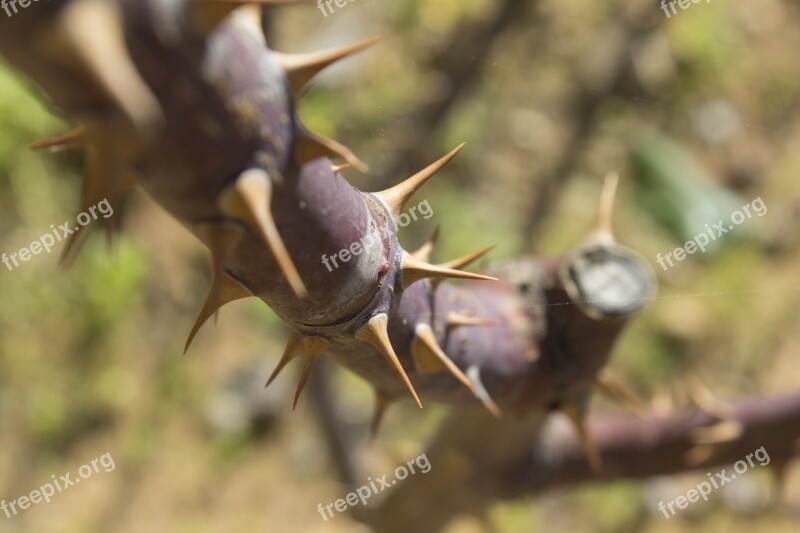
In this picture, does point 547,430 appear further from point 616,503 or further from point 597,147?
point 597,147

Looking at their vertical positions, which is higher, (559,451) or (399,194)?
(399,194)

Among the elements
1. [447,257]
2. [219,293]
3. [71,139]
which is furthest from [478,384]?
[447,257]

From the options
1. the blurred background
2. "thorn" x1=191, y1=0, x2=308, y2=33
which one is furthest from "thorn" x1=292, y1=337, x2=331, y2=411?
the blurred background

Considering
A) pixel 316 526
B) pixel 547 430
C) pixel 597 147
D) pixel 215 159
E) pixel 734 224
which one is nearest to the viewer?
pixel 215 159

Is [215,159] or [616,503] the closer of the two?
[215,159]

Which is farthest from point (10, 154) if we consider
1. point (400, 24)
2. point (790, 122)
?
point (790, 122)

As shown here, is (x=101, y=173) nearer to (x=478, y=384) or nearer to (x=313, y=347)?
(x=313, y=347)
